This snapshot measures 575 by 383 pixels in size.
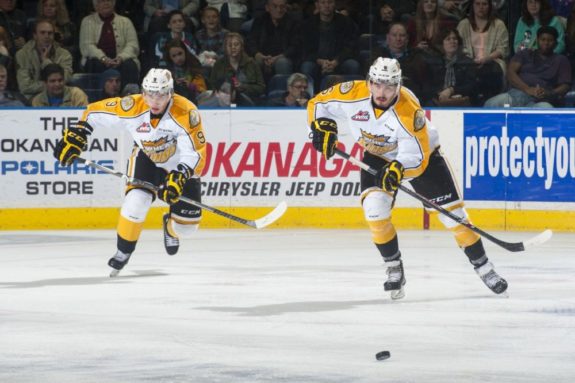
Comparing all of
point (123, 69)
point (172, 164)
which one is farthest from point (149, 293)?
point (123, 69)

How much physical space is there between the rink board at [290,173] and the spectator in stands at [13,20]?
825mm

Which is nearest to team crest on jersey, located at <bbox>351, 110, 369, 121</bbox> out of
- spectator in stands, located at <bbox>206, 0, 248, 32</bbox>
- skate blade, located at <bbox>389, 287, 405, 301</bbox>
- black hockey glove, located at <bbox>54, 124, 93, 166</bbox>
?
skate blade, located at <bbox>389, 287, 405, 301</bbox>

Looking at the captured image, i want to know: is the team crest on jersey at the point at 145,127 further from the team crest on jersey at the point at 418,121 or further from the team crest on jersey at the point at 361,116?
the team crest on jersey at the point at 418,121

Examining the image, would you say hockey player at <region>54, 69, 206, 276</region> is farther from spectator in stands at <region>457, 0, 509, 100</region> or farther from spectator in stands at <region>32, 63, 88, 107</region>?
spectator in stands at <region>457, 0, 509, 100</region>

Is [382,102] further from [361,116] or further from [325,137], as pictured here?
[325,137]

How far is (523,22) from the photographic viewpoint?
36.8ft

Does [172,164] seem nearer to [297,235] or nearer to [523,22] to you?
[297,235]

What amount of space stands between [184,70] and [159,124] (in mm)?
3218

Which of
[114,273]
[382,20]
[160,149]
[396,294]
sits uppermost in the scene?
[382,20]

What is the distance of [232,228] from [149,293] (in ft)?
12.3

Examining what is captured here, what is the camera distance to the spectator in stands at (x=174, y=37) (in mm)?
11547

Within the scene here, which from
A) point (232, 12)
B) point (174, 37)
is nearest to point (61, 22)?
point (174, 37)

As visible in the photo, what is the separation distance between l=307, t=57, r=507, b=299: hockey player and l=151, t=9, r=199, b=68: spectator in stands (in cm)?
417

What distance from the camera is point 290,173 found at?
11320 mm
